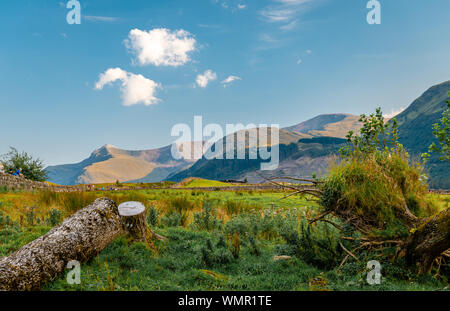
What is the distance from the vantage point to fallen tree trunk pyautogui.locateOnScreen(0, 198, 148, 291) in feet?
16.5

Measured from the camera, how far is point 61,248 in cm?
594

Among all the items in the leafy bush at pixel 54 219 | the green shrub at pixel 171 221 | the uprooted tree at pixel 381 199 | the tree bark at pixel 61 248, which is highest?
the uprooted tree at pixel 381 199

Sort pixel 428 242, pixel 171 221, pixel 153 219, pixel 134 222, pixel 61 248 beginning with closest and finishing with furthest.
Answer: pixel 428 242, pixel 61 248, pixel 134 222, pixel 153 219, pixel 171 221

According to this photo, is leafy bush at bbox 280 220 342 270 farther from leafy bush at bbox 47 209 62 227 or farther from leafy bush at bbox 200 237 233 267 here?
leafy bush at bbox 47 209 62 227

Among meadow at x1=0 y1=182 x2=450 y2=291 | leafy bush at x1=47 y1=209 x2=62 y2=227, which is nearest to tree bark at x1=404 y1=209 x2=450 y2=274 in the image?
meadow at x1=0 y1=182 x2=450 y2=291

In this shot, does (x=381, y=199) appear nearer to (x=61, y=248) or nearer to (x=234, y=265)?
(x=234, y=265)

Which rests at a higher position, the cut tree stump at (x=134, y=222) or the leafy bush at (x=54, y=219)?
the cut tree stump at (x=134, y=222)

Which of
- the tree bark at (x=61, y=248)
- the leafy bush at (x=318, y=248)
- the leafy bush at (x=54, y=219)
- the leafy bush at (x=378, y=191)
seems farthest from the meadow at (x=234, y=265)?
the leafy bush at (x=54, y=219)

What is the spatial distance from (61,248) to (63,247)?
0.15 feet

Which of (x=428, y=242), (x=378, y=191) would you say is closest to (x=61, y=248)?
(x=378, y=191)

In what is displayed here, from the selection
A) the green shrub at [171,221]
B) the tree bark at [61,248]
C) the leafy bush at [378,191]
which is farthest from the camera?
the green shrub at [171,221]

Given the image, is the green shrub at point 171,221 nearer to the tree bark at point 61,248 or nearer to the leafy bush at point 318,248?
the tree bark at point 61,248

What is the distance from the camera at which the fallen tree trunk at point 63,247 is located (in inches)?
198
